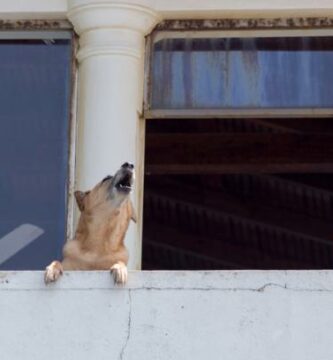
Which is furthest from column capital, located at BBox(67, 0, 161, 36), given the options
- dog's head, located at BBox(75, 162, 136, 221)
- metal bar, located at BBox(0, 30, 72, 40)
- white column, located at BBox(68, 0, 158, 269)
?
dog's head, located at BBox(75, 162, 136, 221)

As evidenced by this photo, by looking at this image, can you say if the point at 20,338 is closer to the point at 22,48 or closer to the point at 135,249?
the point at 135,249

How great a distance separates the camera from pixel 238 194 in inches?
763

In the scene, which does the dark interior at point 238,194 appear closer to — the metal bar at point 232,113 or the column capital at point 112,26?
the metal bar at point 232,113

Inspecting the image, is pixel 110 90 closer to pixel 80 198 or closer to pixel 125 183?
pixel 80 198

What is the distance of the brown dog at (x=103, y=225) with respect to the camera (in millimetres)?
13352

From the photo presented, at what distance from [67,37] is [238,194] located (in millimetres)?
4499

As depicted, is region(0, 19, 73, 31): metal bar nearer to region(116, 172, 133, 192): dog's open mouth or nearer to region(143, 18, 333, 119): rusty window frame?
region(143, 18, 333, 119): rusty window frame

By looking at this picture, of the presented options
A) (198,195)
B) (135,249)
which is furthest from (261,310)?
(198,195)

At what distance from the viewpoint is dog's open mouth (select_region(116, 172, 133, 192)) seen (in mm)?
13250

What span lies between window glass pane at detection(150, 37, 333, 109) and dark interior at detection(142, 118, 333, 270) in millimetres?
2153

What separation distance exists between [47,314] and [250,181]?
7623 millimetres

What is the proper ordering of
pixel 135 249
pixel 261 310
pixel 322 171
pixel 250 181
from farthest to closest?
1. pixel 250 181
2. pixel 322 171
3. pixel 135 249
4. pixel 261 310

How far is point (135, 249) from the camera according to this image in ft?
48.4

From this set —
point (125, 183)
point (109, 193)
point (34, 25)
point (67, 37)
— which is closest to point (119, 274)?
point (125, 183)
